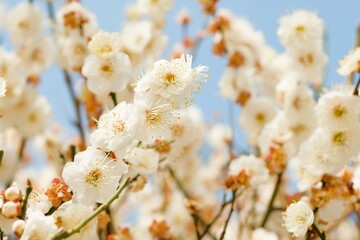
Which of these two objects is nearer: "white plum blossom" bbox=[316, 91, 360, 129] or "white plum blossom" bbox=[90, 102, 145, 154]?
"white plum blossom" bbox=[90, 102, 145, 154]

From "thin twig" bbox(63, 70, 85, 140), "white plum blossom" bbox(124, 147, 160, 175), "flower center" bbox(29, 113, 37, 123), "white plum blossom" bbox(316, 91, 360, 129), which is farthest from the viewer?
"flower center" bbox(29, 113, 37, 123)

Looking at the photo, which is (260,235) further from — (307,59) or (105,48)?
(105,48)

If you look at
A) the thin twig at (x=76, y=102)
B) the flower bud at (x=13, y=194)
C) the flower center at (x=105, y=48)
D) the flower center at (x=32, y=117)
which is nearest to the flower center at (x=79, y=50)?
the thin twig at (x=76, y=102)

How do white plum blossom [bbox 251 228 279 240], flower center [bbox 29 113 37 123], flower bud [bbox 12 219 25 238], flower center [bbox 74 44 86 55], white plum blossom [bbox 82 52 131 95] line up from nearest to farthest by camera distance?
flower bud [bbox 12 219 25 238]
white plum blossom [bbox 82 52 131 95]
white plum blossom [bbox 251 228 279 240]
flower center [bbox 74 44 86 55]
flower center [bbox 29 113 37 123]

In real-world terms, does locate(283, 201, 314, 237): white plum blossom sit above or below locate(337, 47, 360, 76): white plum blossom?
below

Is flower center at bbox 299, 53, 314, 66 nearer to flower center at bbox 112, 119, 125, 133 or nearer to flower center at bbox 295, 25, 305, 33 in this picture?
flower center at bbox 295, 25, 305, 33

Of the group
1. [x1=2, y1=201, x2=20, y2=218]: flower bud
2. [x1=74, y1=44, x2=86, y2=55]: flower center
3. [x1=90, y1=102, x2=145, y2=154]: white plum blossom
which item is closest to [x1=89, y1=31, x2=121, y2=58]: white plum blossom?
[x1=90, y1=102, x2=145, y2=154]: white plum blossom

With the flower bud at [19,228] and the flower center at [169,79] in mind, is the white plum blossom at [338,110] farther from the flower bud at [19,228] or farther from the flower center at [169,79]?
the flower bud at [19,228]

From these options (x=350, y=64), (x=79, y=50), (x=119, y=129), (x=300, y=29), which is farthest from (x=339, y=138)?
(x=79, y=50)
